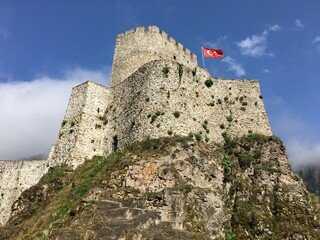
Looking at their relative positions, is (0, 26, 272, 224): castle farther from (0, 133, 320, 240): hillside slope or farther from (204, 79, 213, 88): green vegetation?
(0, 133, 320, 240): hillside slope

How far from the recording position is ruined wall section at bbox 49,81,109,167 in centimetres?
3147

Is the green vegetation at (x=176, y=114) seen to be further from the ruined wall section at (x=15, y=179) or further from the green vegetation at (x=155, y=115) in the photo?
the ruined wall section at (x=15, y=179)

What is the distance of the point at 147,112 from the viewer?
29.0m

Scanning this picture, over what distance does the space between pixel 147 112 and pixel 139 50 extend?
39.0 feet

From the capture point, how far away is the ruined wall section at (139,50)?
37906mm

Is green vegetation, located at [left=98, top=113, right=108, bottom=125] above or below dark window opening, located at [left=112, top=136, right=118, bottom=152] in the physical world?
above

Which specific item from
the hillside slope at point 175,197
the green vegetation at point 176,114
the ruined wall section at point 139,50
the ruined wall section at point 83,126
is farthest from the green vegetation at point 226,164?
the ruined wall section at point 139,50

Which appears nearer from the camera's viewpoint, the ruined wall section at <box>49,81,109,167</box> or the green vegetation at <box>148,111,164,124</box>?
the green vegetation at <box>148,111,164,124</box>

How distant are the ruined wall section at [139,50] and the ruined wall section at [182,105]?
3.89 m

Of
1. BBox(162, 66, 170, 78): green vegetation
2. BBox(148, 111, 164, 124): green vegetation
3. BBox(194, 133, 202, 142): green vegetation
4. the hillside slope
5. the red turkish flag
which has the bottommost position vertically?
the hillside slope

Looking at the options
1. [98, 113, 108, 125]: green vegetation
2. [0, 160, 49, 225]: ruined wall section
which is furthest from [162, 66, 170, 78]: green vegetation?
[0, 160, 49, 225]: ruined wall section

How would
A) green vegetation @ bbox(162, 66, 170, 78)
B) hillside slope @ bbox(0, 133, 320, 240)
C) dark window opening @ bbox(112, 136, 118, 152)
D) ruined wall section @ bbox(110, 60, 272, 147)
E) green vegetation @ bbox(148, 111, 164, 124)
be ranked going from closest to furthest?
hillside slope @ bbox(0, 133, 320, 240) < green vegetation @ bbox(148, 111, 164, 124) < ruined wall section @ bbox(110, 60, 272, 147) < green vegetation @ bbox(162, 66, 170, 78) < dark window opening @ bbox(112, 136, 118, 152)

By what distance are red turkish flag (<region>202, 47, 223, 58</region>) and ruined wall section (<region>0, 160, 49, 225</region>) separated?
1903 centimetres

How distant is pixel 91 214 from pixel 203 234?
21.8 feet
